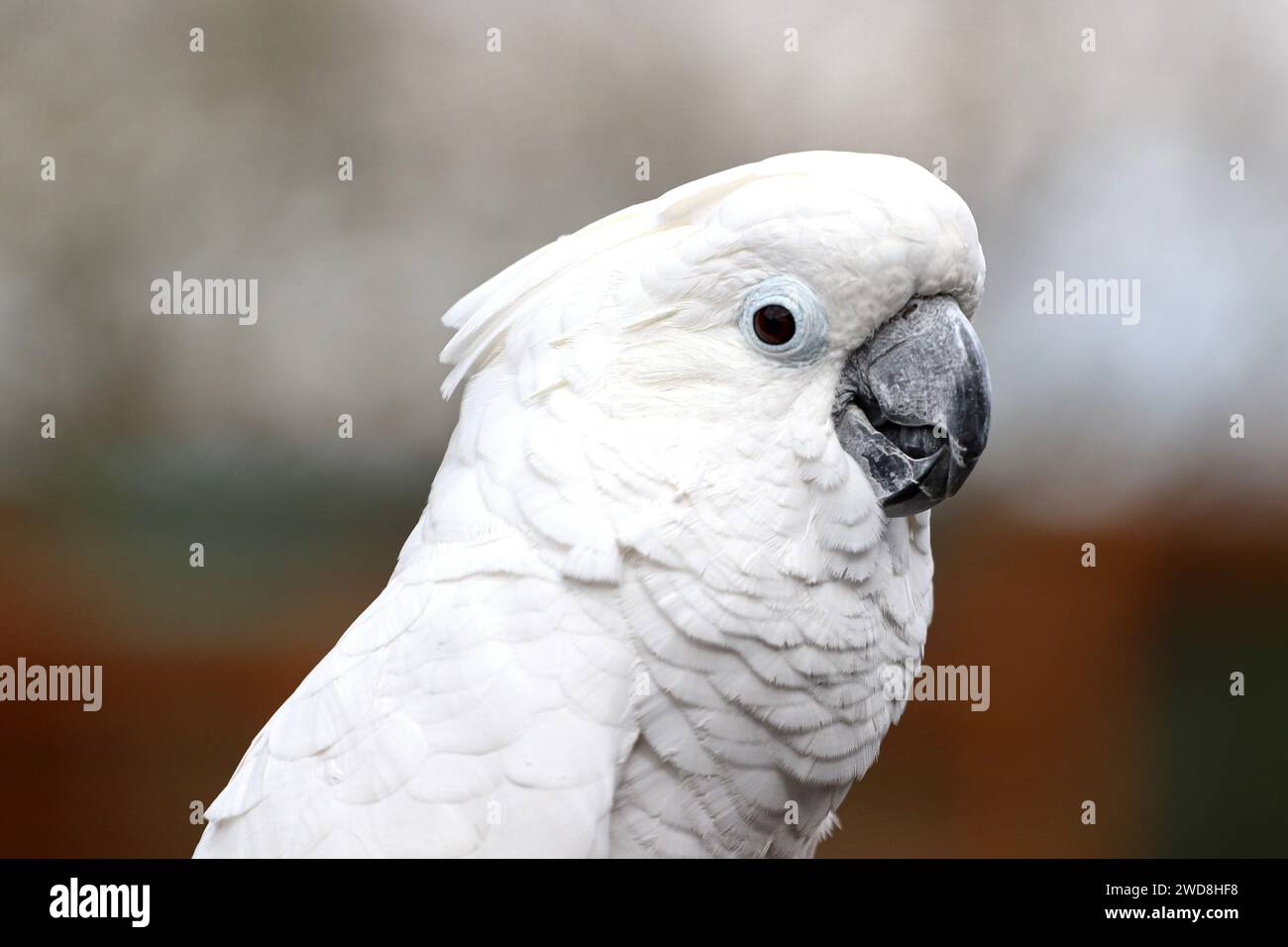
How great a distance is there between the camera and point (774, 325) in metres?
1.35

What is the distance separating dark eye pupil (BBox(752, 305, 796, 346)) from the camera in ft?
4.41

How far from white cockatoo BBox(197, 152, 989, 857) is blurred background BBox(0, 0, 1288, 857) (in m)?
2.01

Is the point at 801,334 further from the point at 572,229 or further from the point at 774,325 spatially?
the point at 572,229

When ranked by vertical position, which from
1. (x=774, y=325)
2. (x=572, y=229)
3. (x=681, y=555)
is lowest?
(x=681, y=555)

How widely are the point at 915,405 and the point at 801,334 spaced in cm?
18

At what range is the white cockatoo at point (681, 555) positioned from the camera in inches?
51.8

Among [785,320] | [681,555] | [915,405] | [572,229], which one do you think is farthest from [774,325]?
[572,229]

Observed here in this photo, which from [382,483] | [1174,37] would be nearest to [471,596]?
[382,483]

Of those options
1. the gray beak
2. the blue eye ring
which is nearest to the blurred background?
the gray beak

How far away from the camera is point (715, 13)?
3318 mm

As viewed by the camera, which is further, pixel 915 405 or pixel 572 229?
pixel 572 229

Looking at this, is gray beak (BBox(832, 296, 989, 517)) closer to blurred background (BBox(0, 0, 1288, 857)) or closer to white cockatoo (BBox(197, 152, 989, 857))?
Result: white cockatoo (BBox(197, 152, 989, 857))

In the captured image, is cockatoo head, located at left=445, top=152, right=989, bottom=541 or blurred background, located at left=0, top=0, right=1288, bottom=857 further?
blurred background, located at left=0, top=0, right=1288, bottom=857

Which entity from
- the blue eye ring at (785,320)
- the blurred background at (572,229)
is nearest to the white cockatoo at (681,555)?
the blue eye ring at (785,320)
